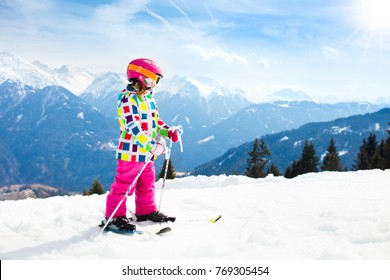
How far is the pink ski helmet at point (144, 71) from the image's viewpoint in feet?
19.9

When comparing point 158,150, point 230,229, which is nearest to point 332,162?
point 230,229

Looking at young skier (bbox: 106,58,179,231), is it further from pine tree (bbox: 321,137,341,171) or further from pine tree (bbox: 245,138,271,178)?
pine tree (bbox: 321,137,341,171)

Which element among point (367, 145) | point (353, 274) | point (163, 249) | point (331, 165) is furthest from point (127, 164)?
point (367, 145)

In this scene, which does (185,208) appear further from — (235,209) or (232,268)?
(232,268)

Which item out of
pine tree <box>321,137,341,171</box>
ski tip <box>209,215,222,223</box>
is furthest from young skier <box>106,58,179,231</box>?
pine tree <box>321,137,341,171</box>

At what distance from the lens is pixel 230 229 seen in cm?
597

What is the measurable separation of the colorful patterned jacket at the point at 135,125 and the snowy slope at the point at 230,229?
132 centimetres

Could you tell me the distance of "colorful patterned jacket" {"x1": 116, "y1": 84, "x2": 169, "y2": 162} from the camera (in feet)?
19.2

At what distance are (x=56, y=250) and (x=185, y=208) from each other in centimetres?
306

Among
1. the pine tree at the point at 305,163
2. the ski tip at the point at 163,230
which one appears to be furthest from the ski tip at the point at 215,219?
→ the pine tree at the point at 305,163

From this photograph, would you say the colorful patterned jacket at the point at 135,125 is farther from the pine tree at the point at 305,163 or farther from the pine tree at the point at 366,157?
the pine tree at the point at 305,163

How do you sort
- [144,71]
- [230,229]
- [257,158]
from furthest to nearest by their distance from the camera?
[257,158] < [144,71] < [230,229]

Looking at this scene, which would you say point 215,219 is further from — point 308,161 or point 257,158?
point 308,161

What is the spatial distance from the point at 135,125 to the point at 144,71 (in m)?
0.93
